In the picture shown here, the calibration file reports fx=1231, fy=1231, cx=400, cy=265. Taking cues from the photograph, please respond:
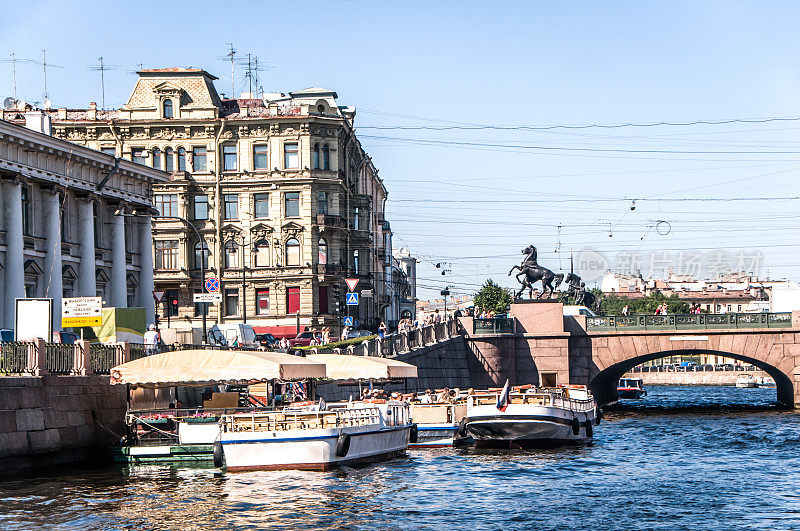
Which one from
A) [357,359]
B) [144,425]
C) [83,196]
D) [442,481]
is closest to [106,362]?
[144,425]

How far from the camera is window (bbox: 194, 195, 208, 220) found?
263 ft

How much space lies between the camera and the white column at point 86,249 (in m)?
58.3

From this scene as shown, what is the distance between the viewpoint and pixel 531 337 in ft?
246

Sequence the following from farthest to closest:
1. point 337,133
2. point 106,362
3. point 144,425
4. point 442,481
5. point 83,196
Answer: point 337,133 → point 83,196 → point 106,362 → point 144,425 → point 442,481

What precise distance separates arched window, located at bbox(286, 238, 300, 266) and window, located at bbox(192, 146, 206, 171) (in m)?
7.44

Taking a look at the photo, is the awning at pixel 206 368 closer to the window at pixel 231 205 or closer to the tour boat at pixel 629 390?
the window at pixel 231 205

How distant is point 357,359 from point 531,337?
1439 inches

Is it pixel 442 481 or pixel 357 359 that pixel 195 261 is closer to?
pixel 357 359

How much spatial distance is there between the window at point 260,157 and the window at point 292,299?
8.03 m

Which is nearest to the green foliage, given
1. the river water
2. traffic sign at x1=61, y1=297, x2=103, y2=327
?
the river water

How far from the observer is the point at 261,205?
79500 mm

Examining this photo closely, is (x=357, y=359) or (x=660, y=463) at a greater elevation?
(x=357, y=359)

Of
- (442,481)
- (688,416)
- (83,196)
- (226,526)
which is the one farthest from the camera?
(688,416)

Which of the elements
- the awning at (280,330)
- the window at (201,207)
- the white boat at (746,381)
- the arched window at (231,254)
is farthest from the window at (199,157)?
the white boat at (746,381)
